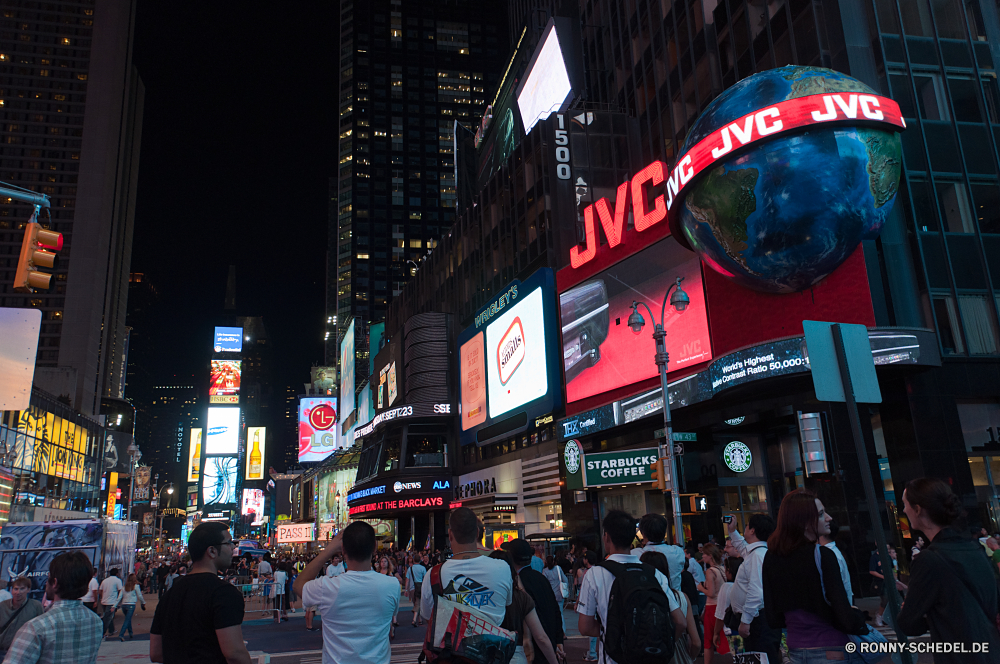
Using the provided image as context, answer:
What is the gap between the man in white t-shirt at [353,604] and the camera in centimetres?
499

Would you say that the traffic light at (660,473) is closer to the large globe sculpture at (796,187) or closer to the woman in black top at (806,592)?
the large globe sculpture at (796,187)

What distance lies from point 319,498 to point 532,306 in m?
74.3

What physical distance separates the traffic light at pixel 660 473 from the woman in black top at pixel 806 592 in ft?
40.0

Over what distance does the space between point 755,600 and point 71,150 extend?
128785 mm

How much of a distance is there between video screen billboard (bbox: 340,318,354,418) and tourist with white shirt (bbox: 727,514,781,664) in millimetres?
81985

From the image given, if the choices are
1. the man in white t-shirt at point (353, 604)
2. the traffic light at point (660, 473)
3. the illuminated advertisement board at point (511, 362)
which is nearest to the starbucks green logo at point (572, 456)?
the traffic light at point (660, 473)

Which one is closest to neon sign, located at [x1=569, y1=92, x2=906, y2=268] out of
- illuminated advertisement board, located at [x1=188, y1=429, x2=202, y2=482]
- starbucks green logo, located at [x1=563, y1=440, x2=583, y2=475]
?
starbucks green logo, located at [x1=563, y1=440, x2=583, y2=475]

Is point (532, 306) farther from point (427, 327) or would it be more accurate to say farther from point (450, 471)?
point (450, 471)

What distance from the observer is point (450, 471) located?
176ft


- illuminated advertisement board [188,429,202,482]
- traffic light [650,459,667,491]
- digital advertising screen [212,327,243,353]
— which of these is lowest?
traffic light [650,459,667,491]

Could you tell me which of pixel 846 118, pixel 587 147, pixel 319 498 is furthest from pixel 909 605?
pixel 319 498

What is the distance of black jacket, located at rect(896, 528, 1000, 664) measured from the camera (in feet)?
12.9

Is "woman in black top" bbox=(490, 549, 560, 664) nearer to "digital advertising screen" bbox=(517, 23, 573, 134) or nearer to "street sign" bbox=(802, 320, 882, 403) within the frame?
"street sign" bbox=(802, 320, 882, 403)

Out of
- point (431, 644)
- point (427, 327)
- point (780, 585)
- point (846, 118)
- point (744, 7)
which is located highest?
point (744, 7)
